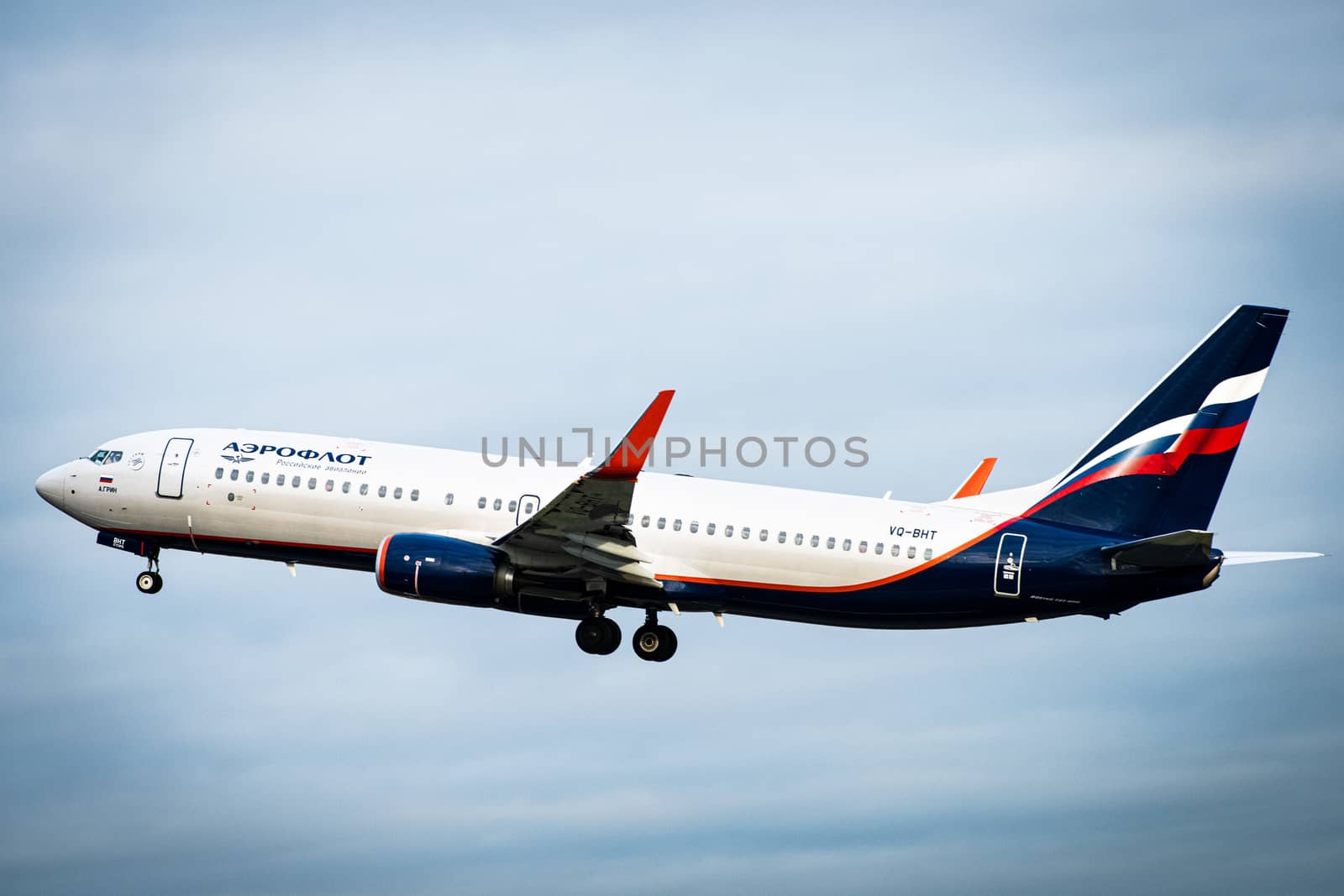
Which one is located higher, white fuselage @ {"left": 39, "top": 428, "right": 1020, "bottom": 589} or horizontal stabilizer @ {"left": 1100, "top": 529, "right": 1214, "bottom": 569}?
white fuselage @ {"left": 39, "top": 428, "right": 1020, "bottom": 589}

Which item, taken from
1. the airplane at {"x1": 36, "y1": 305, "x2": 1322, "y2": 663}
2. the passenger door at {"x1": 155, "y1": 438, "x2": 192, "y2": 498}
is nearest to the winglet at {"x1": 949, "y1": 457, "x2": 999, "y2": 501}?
the airplane at {"x1": 36, "y1": 305, "x2": 1322, "y2": 663}

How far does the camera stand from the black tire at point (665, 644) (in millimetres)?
48625

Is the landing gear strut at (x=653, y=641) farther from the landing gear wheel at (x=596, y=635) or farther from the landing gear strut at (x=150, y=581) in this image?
the landing gear strut at (x=150, y=581)

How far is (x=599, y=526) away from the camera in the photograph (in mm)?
44656

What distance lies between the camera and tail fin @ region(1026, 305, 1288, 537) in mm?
44312

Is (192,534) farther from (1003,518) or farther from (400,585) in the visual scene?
(1003,518)

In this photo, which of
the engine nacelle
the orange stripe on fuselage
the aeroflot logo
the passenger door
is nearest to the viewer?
the orange stripe on fuselage

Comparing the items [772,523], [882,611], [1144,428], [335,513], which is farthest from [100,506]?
[1144,428]

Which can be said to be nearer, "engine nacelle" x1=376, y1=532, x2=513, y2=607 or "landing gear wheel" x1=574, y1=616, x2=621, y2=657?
"engine nacelle" x1=376, y1=532, x2=513, y2=607

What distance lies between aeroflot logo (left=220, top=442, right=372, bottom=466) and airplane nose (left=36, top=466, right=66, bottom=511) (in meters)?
5.95

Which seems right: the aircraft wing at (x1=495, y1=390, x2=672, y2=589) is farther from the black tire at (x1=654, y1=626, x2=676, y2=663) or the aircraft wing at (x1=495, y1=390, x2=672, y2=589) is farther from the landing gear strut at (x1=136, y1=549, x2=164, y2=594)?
the landing gear strut at (x1=136, y1=549, x2=164, y2=594)

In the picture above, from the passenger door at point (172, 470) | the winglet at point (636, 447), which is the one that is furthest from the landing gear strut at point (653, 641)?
the passenger door at point (172, 470)

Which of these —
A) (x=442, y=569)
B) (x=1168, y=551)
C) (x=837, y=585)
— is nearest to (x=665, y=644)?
(x=837, y=585)

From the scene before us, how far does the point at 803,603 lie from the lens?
150ft
